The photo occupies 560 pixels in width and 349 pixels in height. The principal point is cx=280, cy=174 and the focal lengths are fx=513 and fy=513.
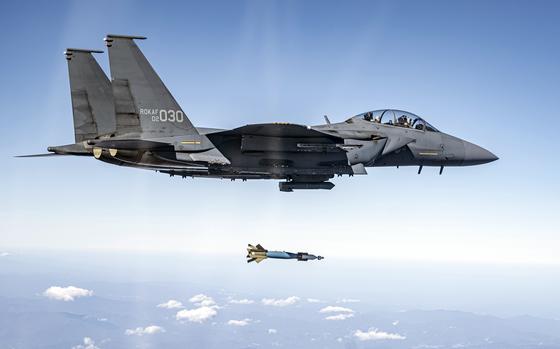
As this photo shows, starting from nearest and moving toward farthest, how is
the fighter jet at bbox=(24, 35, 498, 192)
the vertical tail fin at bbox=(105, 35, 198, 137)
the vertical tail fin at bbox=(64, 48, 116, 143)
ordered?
the fighter jet at bbox=(24, 35, 498, 192)
the vertical tail fin at bbox=(105, 35, 198, 137)
the vertical tail fin at bbox=(64, 48, 116, 143)

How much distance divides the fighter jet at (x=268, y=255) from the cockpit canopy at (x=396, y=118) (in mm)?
6596

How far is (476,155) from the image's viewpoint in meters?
22.1

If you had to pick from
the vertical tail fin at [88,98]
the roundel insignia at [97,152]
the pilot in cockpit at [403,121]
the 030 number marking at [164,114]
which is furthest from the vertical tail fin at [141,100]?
the pilot in cockpit at [403,121]

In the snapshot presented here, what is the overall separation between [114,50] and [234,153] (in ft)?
18.9

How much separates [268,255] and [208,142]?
6941 mm

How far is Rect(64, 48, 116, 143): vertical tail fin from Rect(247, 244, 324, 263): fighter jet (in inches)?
320

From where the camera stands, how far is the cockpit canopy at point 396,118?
21641 millimetres

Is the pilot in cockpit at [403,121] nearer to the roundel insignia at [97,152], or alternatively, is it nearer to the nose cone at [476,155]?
the nose cone at [476,155]

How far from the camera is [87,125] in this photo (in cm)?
2158

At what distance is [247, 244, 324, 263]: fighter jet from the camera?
23.1 m

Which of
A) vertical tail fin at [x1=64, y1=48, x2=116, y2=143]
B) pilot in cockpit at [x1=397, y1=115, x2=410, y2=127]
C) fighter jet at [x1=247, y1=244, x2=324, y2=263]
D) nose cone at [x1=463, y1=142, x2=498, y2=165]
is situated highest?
vertical tail fin at [x1=64, y1=48, x2=116, y2=143]

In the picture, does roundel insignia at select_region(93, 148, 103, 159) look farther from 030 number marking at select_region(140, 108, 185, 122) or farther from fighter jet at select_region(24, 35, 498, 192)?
030 number marking at select_region(140, 108, 185, 122)

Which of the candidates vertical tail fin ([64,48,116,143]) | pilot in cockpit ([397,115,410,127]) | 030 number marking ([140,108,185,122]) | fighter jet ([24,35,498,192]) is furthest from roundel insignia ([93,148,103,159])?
pilot in cockpit ([397,115,410,127])

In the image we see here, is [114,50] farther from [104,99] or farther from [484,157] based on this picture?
[484,157]
